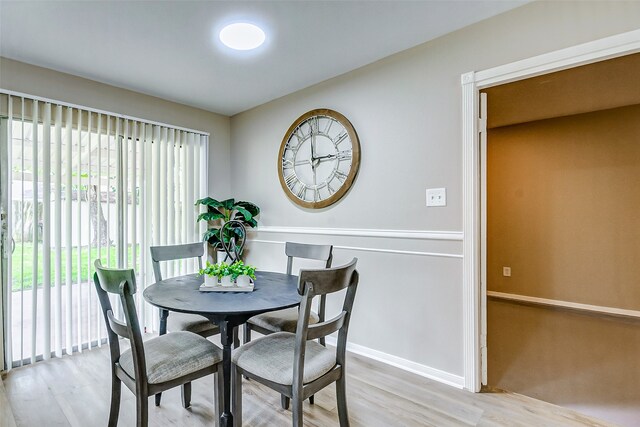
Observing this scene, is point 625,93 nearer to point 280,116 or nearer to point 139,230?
point 280,116

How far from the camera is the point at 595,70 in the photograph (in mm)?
2299

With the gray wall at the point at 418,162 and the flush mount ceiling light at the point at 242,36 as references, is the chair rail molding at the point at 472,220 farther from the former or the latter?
the flush mount ceiling light at the point at 242,36

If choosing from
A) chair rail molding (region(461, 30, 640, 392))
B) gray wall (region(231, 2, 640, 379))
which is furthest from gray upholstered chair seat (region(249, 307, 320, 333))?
chair rail molding (region(461, 30, 640, 392))

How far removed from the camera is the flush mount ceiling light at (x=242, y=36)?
6.66ft

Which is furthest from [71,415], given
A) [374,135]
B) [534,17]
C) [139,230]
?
[534,17]

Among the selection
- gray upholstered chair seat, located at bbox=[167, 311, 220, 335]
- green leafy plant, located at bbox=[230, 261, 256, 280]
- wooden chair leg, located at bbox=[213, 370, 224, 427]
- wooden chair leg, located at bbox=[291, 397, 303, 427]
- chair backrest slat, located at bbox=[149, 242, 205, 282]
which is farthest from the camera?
chair backrest slat, located at bbox=[149, 242, 205, 282]

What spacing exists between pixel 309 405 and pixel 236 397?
59cm

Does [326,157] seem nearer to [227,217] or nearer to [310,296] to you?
[227,217]

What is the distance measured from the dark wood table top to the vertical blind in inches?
49.0

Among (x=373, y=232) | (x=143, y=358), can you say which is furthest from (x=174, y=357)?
(x=373, y=232)

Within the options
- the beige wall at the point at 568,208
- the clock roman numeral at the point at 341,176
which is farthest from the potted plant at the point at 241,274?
the beige wall at the point at 568,208

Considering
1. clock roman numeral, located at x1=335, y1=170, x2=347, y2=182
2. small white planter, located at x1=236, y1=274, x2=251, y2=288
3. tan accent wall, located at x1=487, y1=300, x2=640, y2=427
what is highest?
clock roman numeral, located at x1=335, y1=170, x2=347, y2=182

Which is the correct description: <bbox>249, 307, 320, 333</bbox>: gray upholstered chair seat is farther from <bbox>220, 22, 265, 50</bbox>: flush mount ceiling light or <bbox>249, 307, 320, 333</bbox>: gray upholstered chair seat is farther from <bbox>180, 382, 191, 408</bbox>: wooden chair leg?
<bbox>220, 22, 265, 50</bbox>: flush mount ceiling light

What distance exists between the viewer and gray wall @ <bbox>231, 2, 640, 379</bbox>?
1.84 m
